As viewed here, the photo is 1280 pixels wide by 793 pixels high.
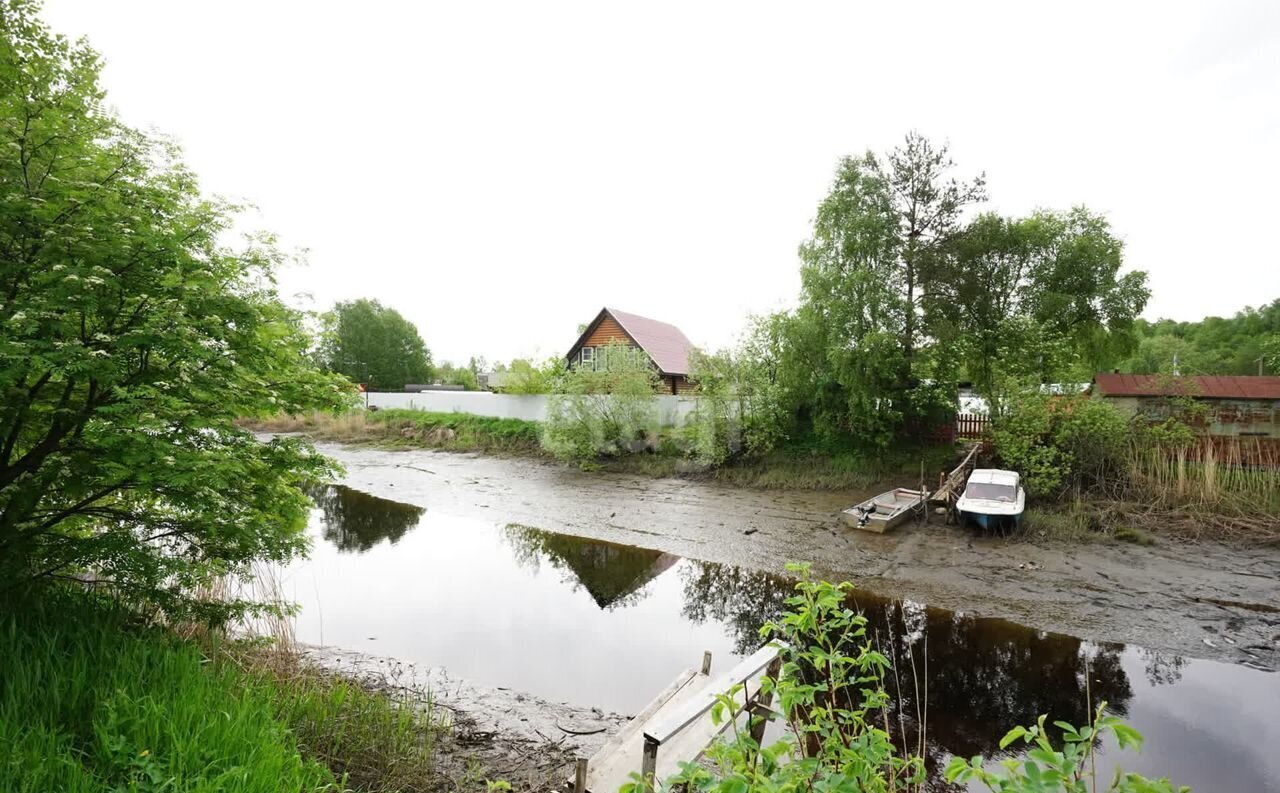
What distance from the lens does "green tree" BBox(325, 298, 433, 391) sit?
5656 cm

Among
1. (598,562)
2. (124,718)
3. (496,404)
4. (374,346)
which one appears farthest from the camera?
(374,346)

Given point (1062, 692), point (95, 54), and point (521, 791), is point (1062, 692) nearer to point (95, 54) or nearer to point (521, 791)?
point (521, 791)

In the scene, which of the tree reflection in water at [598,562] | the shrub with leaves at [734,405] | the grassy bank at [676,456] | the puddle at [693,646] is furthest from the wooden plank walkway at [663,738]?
the shrub with leaves at [734,405]

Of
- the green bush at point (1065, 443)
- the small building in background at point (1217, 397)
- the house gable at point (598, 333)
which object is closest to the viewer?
the green bush at point (1065, 443)

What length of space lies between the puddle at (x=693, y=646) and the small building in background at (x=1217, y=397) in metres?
12.4

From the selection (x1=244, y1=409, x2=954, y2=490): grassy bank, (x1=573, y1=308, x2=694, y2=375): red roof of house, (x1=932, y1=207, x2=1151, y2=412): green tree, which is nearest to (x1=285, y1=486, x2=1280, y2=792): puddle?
(x1=244, y1=409, x2=954, y2=490): grassy bank

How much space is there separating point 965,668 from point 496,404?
81.8 ft

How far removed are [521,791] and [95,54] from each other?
6.90 m

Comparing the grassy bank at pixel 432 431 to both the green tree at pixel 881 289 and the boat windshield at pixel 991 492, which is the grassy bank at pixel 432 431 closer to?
the green tree at pixel 881 289

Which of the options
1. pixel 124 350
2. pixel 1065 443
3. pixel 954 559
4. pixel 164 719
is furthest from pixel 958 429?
pixel 124 350

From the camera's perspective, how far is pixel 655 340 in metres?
30.9

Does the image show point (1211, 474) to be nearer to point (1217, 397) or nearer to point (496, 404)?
point (1217, 397)

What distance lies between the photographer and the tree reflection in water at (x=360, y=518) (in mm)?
13445

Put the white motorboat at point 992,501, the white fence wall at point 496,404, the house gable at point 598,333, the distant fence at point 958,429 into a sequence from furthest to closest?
the house gable at point 598,333 < the white fence wall at point 496,404 < the distant fence at point 958,429 < the white motorboat at point 992,501
